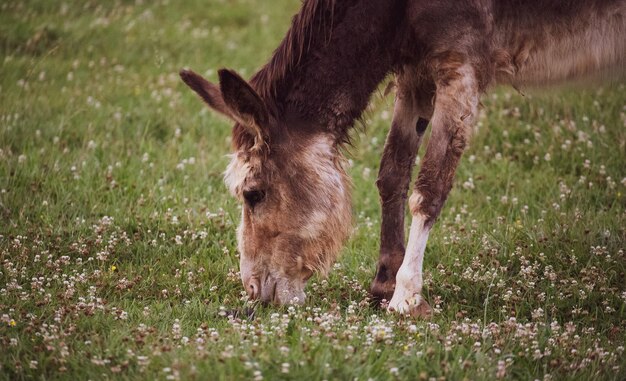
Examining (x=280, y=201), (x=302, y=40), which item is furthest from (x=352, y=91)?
(x=280, y=201)

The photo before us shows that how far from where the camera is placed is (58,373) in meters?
3.91

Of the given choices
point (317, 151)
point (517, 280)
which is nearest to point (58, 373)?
point (317, 151)

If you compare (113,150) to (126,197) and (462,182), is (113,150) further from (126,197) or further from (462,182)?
(462,182)

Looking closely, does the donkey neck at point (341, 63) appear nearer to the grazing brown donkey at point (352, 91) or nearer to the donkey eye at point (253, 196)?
the grazing brown donkey at point (352, 91)

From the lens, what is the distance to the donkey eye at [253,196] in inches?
199

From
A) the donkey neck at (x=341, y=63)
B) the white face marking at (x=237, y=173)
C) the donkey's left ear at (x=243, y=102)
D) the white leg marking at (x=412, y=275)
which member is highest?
the donkey neck at (x=341, y=63)

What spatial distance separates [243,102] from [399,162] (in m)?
1.44

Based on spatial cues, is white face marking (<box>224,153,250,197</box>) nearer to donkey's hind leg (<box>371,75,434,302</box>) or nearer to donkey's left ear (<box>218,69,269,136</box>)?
donkey's left ear (<box>218,69,269,136</box>)

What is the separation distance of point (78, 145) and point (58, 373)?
434 centimetres

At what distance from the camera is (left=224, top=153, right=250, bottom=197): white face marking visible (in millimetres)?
5055

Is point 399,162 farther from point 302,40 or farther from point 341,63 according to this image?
point 302,40

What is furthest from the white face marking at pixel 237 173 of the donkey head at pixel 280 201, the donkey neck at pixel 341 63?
the donkey neck at pixel 341 63

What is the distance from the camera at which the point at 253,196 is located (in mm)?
5074

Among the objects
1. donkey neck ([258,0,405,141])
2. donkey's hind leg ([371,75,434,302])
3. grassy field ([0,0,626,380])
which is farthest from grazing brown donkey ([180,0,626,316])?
donkey's hind leg ([371,75,434,302])
